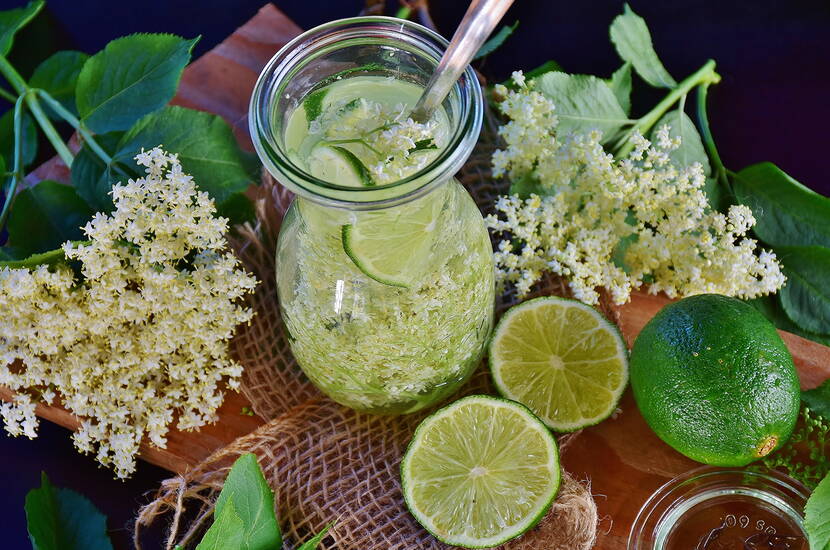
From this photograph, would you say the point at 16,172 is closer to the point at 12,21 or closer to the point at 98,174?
the point at 98,174

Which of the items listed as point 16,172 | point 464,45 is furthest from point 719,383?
point 16,172

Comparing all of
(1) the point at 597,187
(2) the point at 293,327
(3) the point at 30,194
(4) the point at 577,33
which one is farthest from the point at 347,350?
(4) the point at 577,33

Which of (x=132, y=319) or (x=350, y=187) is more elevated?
(x=350, y=187)

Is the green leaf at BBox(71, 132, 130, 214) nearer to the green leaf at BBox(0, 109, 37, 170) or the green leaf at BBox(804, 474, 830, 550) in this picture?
the green leaf at BBox(0, 109, 37, 170)

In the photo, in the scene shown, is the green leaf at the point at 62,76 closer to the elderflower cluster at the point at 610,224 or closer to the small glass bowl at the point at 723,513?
the elderflower cluster at the point at 610,224

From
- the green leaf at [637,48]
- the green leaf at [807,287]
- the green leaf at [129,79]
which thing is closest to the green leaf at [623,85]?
the green leaf at [637,48]

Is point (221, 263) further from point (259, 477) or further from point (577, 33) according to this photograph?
point (577, 33)
